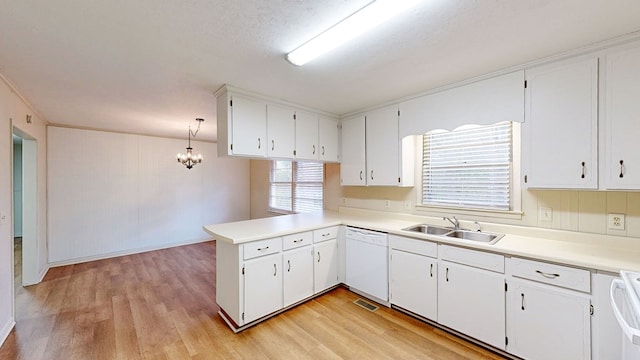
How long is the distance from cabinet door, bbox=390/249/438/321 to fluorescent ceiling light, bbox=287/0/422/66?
2015mm

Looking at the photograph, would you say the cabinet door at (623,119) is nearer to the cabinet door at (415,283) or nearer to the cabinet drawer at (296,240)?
the cabinet door at (415,283)

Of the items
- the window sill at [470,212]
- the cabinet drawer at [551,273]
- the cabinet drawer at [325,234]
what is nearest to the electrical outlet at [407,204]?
the window sill at [470,212]

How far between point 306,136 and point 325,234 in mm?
1289

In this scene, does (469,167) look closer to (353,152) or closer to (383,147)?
(383,147)

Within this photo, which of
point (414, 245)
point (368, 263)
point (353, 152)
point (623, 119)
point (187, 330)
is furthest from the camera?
Answer: point (353, 152)

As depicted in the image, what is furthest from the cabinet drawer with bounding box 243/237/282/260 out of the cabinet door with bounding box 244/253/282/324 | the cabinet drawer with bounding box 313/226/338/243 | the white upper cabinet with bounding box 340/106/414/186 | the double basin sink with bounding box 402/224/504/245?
the white upper cabinet with bounding box 340/106/414/186

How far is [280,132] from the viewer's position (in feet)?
9.95

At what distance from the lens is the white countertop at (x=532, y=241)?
5.44 ft

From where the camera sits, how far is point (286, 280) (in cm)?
264

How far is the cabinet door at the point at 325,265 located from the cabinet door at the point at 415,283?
74cm

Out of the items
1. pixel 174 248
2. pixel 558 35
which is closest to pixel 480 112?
pixel 558 35

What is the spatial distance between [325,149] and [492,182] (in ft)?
6.56

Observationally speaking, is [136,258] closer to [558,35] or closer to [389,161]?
[389,161]

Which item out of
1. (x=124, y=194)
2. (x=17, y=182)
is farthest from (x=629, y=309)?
(x=17, y=182)
